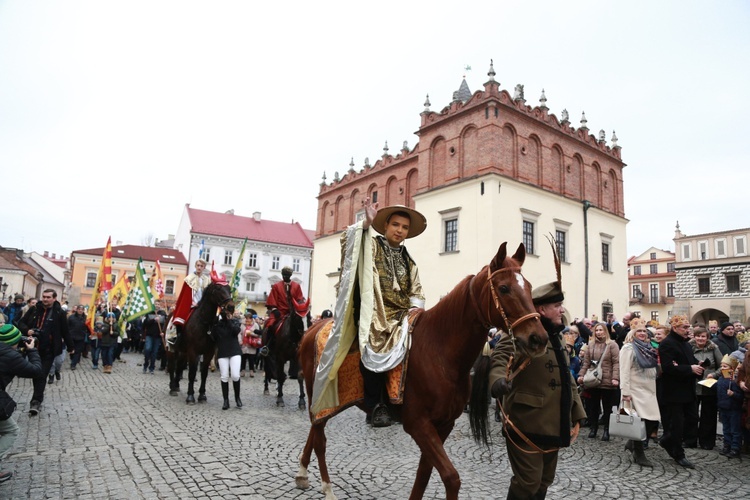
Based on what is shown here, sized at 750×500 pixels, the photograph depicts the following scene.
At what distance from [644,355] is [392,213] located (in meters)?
5.26

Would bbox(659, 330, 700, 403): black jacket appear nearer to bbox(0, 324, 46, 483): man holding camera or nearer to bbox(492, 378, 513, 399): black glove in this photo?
bbox(492, 378, 513, 399): black glove

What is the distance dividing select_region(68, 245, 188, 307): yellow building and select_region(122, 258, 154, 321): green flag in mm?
42368

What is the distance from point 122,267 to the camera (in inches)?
2277

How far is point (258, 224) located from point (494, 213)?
1663 inches

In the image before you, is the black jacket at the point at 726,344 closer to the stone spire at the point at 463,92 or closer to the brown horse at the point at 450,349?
the brown horse at the point at 450,349

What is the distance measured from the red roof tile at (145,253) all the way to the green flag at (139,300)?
1757 inches

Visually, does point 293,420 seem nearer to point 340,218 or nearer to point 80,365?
point 80,365

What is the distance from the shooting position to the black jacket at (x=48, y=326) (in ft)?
29.1

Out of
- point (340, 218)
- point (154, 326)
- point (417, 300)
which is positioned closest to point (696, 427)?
point (417, 300)

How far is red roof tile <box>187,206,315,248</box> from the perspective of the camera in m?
55.8

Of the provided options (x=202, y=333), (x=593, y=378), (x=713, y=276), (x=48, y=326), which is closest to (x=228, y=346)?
(x=202, y=333)

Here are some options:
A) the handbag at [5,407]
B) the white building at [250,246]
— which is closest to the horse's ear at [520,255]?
the handbag at [5,407]

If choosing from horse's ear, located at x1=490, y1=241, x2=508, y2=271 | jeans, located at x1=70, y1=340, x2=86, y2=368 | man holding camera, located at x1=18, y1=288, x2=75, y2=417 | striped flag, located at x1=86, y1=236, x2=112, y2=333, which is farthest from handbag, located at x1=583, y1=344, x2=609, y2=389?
jeans, located at x1=70, y1=340, x2=86, y2=368

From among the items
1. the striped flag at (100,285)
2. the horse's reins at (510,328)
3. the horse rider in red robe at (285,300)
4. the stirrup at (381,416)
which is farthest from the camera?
the striped flag at (100,285)
